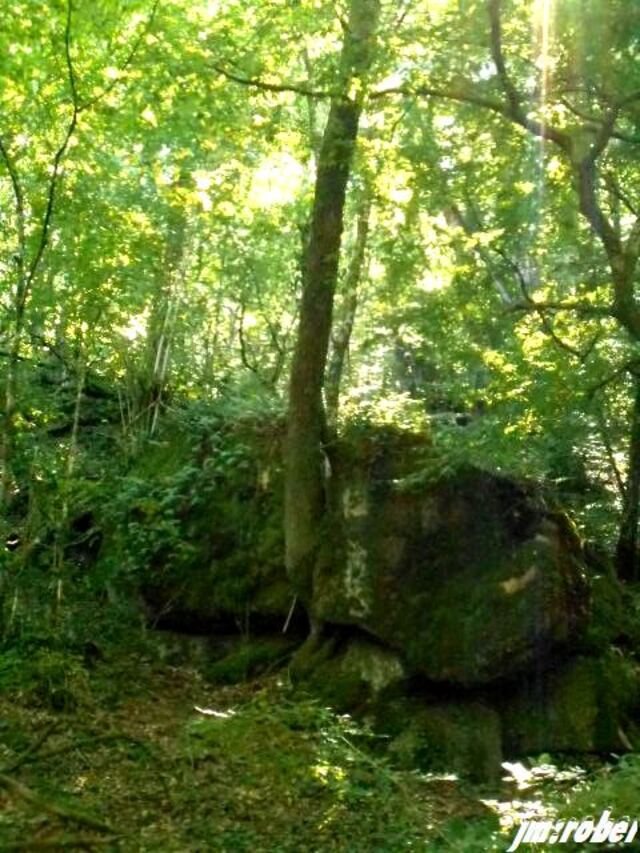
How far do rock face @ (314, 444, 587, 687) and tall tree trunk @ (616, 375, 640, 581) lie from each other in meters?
2.67

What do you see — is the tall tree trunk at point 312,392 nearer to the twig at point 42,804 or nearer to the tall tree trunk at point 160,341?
the tall tree trunk at point 160,341

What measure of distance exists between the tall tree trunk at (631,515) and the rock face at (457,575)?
267cm

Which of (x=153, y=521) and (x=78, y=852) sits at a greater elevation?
(x=153, y=521)

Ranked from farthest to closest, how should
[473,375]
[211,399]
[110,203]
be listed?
[473,375] → [211,399] → [110,203]

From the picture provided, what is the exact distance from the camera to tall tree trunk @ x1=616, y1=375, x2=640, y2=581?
11359 mm

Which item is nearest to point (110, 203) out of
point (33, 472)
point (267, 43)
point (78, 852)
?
point (267, 43)

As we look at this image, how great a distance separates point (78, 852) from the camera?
186 inches

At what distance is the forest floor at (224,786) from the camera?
5.27 metres

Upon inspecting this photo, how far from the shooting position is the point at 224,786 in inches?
241

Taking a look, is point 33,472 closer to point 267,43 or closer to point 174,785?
point 174,785

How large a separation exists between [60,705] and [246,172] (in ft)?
19.3

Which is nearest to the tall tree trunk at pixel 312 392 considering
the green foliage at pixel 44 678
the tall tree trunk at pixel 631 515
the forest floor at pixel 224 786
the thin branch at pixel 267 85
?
the thin branch at pixel 267 85

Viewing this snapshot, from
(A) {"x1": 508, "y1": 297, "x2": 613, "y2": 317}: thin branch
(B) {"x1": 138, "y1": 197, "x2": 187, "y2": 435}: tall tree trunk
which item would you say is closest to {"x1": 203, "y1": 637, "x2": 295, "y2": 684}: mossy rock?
(B) {"x1": 138, "y1": 197, "x2": 187, "y2": 435}: tall tree trunk

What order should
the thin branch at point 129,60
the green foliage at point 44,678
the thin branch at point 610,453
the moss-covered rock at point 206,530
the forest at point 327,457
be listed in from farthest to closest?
the thin branch at point 610,453, the moss-covered rock at point 206,530, the green foliage at point 44,678, the thin branch at point 129,60, the forest at point 327,457
